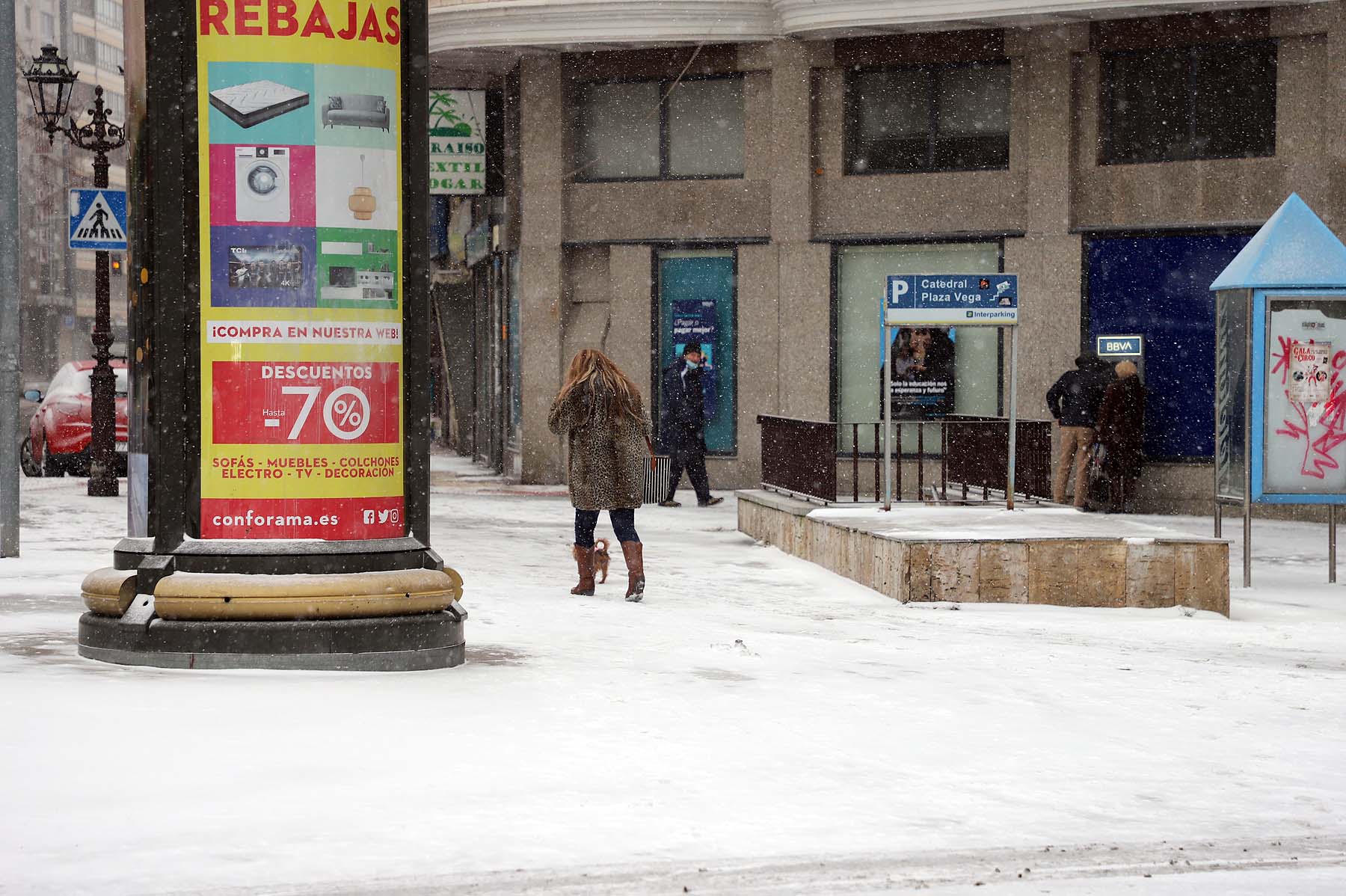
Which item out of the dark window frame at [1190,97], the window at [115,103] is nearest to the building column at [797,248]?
the dark window frame at [1190,97]

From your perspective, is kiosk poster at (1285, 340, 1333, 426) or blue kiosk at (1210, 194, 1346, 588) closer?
blue kiosk at (1210, 194, 1346, 588)

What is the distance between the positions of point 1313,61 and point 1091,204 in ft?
9.41

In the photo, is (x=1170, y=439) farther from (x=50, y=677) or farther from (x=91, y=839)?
(x=91, y=839)

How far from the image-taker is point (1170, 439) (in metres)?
21.3

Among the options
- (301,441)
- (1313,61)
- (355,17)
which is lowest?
(301,441)

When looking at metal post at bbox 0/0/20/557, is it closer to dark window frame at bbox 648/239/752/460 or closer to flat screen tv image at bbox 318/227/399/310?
flat screen tv image at bbox 318/227/399/310

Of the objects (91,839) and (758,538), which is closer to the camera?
(91,839)

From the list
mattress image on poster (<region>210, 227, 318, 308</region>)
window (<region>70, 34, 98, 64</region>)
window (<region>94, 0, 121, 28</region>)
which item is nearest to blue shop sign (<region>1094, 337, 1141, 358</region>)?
mattress image on poster (<region>210, 227, 318, 308</region>)

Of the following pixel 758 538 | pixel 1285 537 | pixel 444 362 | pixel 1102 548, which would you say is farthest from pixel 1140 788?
pixel 444 362

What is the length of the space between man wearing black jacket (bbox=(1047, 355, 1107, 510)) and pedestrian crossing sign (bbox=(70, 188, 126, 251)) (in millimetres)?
10185

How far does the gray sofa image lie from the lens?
8391 millimetres

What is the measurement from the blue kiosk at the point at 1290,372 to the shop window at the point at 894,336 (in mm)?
8269

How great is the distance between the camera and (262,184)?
27.5 ft

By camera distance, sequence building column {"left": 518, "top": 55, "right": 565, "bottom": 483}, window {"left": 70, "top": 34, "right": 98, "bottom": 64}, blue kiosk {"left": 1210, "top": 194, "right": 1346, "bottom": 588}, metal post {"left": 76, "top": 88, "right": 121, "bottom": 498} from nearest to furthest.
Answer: blue kiosk {"left": 1210, "top": 194, "right": 1346, "bottom": 588}
metal post {"left": 76, "top": 88, "right": 121, "bottom": 498}
building column {"left": 518, "top": 55, "right": 565, "bottom": 483}
window {"left": 70, "top": 34, "right": 98, "bottom": 64}
